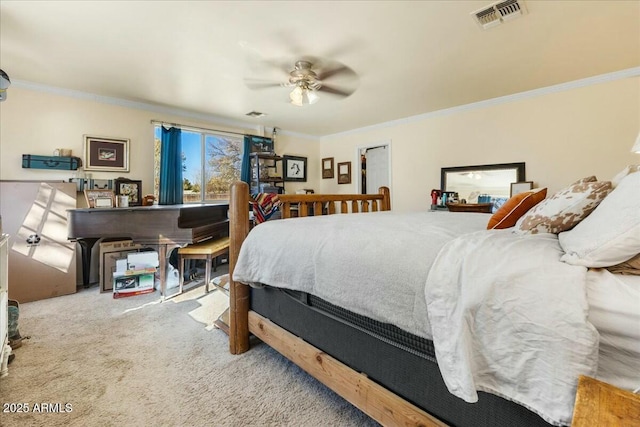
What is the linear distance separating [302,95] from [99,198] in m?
2.64

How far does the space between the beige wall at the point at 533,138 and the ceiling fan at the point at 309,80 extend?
1.80m

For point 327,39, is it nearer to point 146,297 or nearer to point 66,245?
point 146,297

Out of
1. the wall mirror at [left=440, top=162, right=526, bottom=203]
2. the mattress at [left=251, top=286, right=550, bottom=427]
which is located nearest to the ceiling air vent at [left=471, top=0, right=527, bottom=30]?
the wall mirror at [left=440, top=162, right=526, bottom=203]

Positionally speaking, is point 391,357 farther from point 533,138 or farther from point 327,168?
point 327,168

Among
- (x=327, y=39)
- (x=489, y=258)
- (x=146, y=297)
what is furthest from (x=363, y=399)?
(x=146, y=297)

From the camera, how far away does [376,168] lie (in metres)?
5.29

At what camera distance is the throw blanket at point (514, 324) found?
25.1 inches

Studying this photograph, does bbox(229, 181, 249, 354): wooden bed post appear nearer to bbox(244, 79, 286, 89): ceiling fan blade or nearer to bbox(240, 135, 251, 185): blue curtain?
bbox(244, 79, 286, 89): ceiling fan blade

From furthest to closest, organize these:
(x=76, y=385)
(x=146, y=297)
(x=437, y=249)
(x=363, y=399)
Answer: (x=146, y=297)
(x=76, y=385)
(x=363, y=399)
(x=437, y=249)

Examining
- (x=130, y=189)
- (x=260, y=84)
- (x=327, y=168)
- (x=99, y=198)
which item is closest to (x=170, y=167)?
(x=130, y=189)

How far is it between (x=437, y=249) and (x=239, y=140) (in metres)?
4.50

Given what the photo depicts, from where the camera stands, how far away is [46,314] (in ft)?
8.32

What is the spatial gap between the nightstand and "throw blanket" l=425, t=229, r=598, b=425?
71 millimetres

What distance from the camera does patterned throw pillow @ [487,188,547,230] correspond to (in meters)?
1.35
